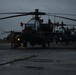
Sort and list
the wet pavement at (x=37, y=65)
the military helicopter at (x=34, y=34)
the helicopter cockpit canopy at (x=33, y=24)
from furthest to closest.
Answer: the helicopter cockpit canopy at (x=33, y=24)
the military helicopter at (x=34, y=34)
the wet pavement at (x=37, y=65)

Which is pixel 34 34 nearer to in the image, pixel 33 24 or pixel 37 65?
pixel 33 24

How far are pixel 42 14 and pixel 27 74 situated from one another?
24.6m

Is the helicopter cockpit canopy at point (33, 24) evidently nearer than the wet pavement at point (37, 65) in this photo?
No

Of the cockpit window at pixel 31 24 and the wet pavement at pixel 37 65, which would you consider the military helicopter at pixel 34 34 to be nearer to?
the cockpit window at pixel 31 24

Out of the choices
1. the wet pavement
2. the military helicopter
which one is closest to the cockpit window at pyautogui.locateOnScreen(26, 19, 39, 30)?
the military helicopter

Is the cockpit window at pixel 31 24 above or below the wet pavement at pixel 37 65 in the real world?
above

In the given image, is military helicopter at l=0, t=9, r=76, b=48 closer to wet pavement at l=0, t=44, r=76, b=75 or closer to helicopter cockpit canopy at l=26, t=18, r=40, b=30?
helicopter cockpit canopy at l=26, t=18, r=40, b=30

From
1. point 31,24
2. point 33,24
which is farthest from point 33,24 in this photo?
point 31,24

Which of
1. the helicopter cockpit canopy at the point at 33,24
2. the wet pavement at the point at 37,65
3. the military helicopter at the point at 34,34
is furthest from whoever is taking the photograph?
the helicopter cockpit canopy at the point at 33,24

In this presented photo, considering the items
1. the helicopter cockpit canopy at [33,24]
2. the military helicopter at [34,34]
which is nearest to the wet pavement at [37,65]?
the military helicopter at [34,34]

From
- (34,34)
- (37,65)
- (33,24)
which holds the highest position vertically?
(33,24)

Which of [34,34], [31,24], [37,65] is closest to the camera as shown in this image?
[37,65]

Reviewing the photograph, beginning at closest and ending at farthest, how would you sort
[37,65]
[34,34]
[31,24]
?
[37,65]
[34,34]
[31,24]

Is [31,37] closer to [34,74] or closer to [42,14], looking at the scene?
[42,14]
